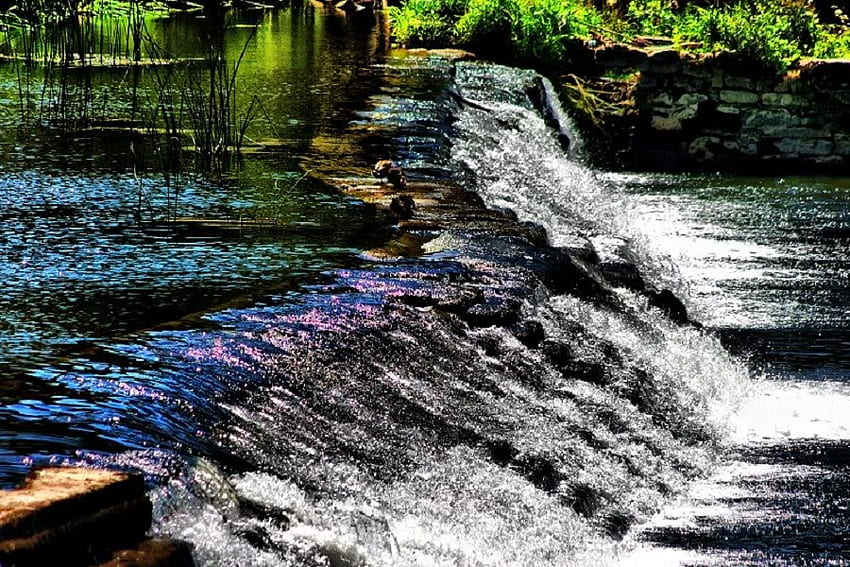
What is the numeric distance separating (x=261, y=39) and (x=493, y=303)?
14014mm

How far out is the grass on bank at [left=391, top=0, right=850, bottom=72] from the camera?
604 inches

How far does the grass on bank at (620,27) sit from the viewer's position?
15.3 meters

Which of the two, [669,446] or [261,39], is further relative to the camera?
[261,39]

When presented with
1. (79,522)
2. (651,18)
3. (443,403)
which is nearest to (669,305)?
(443,403)

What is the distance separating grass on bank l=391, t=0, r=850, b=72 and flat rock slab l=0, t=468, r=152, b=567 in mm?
12432

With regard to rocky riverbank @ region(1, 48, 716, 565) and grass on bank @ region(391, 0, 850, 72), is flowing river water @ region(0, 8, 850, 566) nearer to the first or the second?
rocky riverbank @ region(1, 48, 716, 565)

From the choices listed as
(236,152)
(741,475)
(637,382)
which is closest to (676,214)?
(236,152)

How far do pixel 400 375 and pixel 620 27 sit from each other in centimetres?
1285

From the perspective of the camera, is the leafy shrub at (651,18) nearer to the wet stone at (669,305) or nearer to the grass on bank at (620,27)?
the grass on bank at (620,27)

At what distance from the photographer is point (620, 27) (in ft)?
59.1

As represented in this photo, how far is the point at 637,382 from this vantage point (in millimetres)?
7598

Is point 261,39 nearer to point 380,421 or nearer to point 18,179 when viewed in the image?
point 18,179

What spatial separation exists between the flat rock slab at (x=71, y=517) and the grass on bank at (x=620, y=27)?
1243 centimetres

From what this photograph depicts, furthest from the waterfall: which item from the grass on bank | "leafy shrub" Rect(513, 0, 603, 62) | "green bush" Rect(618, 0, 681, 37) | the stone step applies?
"green bush" Rect(618, 0, 681, 37)
